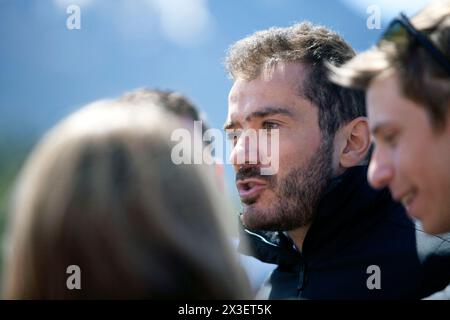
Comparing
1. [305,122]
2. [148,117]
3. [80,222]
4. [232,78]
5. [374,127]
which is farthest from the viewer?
[232,78]

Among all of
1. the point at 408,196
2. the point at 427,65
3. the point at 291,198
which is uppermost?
the point at 427,65

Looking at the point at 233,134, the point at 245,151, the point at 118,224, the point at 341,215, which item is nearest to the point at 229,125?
the point at 233,134

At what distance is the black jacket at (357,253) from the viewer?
2.12 m

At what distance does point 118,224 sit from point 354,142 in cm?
180

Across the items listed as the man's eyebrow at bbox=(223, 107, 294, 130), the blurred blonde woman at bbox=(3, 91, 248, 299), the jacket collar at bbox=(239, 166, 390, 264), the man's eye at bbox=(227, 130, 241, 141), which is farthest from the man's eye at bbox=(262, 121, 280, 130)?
the blurred blonde woman at bbox=(3, 91, 248, 299)

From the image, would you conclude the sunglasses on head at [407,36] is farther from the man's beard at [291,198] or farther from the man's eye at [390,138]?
the man's beard at [291,198]

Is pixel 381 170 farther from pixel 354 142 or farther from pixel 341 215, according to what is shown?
pixel 354 142

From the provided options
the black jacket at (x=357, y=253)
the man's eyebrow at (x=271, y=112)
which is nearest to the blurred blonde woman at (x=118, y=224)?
the black jacket at (x=357, y=253)

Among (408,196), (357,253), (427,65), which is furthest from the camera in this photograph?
(357,253)

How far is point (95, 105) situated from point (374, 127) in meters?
0.91

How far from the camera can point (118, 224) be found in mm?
1142
